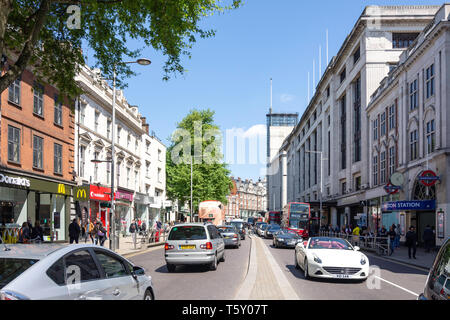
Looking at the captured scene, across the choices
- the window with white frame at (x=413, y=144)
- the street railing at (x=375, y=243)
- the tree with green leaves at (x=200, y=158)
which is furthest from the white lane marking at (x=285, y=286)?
the tree with green leaves at (x=200, y=158)

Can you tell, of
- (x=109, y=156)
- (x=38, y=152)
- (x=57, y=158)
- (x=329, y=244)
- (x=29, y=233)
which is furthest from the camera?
(x=109, y=156)

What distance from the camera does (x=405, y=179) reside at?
33.8m

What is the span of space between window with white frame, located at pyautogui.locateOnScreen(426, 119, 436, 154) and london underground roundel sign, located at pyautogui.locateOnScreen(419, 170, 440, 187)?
90.2 inches

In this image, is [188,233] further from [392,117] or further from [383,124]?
[383,124]

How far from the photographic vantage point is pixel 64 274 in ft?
14.9

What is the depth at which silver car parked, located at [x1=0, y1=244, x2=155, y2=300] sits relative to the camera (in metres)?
4.04

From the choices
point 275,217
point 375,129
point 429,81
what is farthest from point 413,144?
point 275,217

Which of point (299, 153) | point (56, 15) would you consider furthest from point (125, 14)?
point (299, 153)

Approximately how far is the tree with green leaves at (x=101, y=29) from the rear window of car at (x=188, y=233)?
5.16 metres

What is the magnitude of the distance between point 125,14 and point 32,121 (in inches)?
531

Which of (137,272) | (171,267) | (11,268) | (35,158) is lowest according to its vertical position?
(171,267)

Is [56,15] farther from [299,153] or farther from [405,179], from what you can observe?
[299,153]

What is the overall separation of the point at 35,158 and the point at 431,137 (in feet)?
81.9

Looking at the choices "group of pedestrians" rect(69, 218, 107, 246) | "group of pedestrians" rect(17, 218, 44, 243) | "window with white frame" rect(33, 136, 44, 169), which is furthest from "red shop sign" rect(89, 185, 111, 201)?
"group of pedestrians" rect(17, 218, 44, 243)
